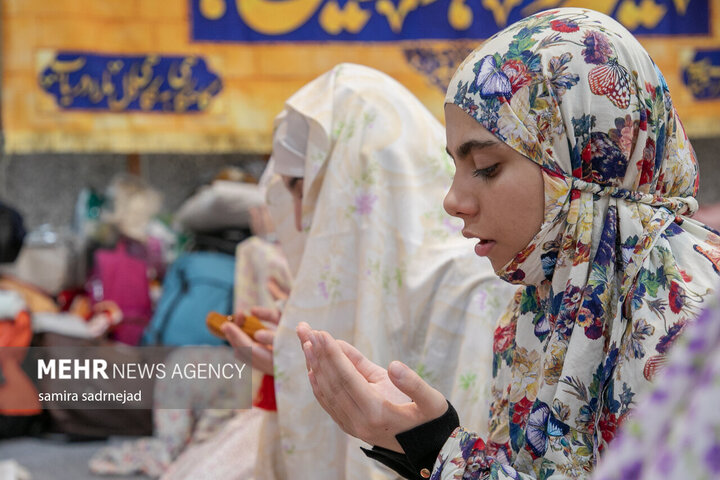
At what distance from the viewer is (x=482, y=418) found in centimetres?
129

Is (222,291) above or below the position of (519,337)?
below

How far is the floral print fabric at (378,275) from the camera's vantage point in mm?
1378

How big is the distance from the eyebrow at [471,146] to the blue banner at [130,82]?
2.78 metres

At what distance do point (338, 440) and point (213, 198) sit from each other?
6.13 ft

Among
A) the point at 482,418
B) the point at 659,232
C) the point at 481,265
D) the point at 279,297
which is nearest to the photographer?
the point at 659,232

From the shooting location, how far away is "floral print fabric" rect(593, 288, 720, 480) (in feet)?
0.98

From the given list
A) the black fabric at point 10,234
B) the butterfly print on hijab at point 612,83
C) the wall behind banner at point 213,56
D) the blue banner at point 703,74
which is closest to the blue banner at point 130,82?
the wall behind banner at point 213,56

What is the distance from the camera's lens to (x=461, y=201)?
35.4 inches

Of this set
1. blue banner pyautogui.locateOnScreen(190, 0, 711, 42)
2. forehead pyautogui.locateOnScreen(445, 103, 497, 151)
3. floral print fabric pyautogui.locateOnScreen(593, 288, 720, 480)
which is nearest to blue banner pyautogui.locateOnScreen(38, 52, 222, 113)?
blue banner pyautogui.locateOnScreen(190, 0, 711, 42)

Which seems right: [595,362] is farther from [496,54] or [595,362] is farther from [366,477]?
[366,477]

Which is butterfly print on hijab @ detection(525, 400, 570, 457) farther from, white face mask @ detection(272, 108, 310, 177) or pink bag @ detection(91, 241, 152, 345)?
pink bag @ detection(91, 241, 152, 345)

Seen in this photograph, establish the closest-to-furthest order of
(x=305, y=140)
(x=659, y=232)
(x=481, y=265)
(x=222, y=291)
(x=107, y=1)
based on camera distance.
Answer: (x=659, y=232) < (x=481, y=265) < (x=305, y=140) < (x=222, y=291) < (x=107, y=1)

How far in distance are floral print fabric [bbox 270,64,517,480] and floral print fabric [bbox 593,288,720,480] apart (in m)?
1.01

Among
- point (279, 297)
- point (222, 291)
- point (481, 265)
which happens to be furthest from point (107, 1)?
point (481, 265)
